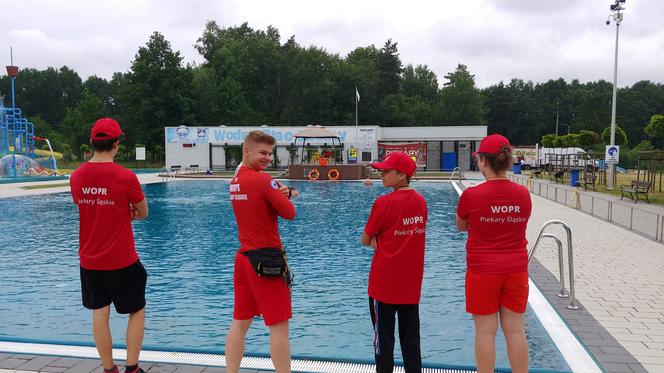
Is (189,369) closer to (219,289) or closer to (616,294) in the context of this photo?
(219,289)

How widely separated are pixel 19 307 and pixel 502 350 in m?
5.99

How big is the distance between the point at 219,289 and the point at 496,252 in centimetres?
496

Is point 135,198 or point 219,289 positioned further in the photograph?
point 219,289

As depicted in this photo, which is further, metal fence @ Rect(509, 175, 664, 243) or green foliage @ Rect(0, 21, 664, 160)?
green foliage @ Rect(0, 21, 664, 160)

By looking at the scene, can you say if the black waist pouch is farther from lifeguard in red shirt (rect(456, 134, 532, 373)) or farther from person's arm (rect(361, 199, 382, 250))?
lifeguard in red shirt (rect(456, 134, 532, 373))

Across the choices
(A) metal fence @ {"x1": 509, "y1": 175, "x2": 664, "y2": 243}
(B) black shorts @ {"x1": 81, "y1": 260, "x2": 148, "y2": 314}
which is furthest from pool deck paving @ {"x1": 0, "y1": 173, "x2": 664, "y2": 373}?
(B) black shorts @ {"x1": 81, "y1": 260, "x2": 148, "y2": 314}

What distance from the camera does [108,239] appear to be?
3725 mm

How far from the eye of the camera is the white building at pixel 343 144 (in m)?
45.0

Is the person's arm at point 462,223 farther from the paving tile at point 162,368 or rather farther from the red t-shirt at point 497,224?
the paving tile at point 162,368

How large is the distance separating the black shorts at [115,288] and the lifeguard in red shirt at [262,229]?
0.89m

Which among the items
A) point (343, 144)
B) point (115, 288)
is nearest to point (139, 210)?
point (115, 288)

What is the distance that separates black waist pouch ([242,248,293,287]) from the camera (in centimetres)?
341

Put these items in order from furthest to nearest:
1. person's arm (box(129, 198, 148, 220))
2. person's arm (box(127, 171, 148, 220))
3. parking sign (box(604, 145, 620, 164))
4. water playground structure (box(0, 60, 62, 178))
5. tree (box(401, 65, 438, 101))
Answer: tree (box(401, 65, 438, 101))
water playground structure (box(0, 60, 62, 178))
parking sign (box(604, 145, 620, 164))
person's arm (box(129, 198, 148, 220))
person's arm (box(127, 171, 148, 220))

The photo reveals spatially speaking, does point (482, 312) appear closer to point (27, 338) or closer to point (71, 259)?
point (27, 338)
